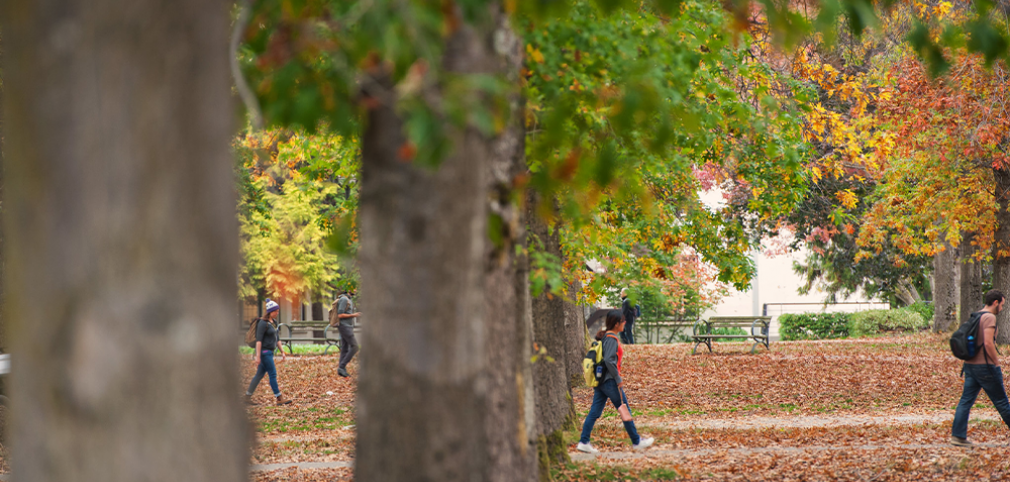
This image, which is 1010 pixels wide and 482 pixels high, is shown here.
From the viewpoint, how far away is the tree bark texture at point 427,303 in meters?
2.96

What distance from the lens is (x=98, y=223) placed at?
7.41 ft

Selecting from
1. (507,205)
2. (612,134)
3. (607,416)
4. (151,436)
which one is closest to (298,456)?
(607,416)

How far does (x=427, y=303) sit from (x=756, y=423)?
10259mm

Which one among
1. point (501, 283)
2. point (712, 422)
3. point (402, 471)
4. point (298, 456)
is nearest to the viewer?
point (402, 471)

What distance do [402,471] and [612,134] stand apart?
3545 millimetres

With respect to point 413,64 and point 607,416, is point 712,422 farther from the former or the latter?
point 413,64

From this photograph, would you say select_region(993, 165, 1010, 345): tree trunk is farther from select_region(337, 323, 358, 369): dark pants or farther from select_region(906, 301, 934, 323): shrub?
select_region(337, 323, 358, 369): dark pants

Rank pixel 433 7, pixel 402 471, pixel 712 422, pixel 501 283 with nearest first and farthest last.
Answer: pixel 433 7
pixel 402 471
pixel 501 283
pixel 712 422

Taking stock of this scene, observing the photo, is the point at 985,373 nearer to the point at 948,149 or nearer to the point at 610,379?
the point at 610,379

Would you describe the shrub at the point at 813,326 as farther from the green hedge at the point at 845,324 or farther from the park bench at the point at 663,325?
the park bench at the point at 663,325

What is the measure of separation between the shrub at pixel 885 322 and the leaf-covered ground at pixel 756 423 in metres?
11.5

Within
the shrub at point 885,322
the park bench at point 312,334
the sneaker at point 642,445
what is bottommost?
the sneaker at point 642,445

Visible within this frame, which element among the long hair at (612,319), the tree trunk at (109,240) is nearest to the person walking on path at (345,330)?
the long hair at (612,319)

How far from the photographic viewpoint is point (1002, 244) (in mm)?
21844
